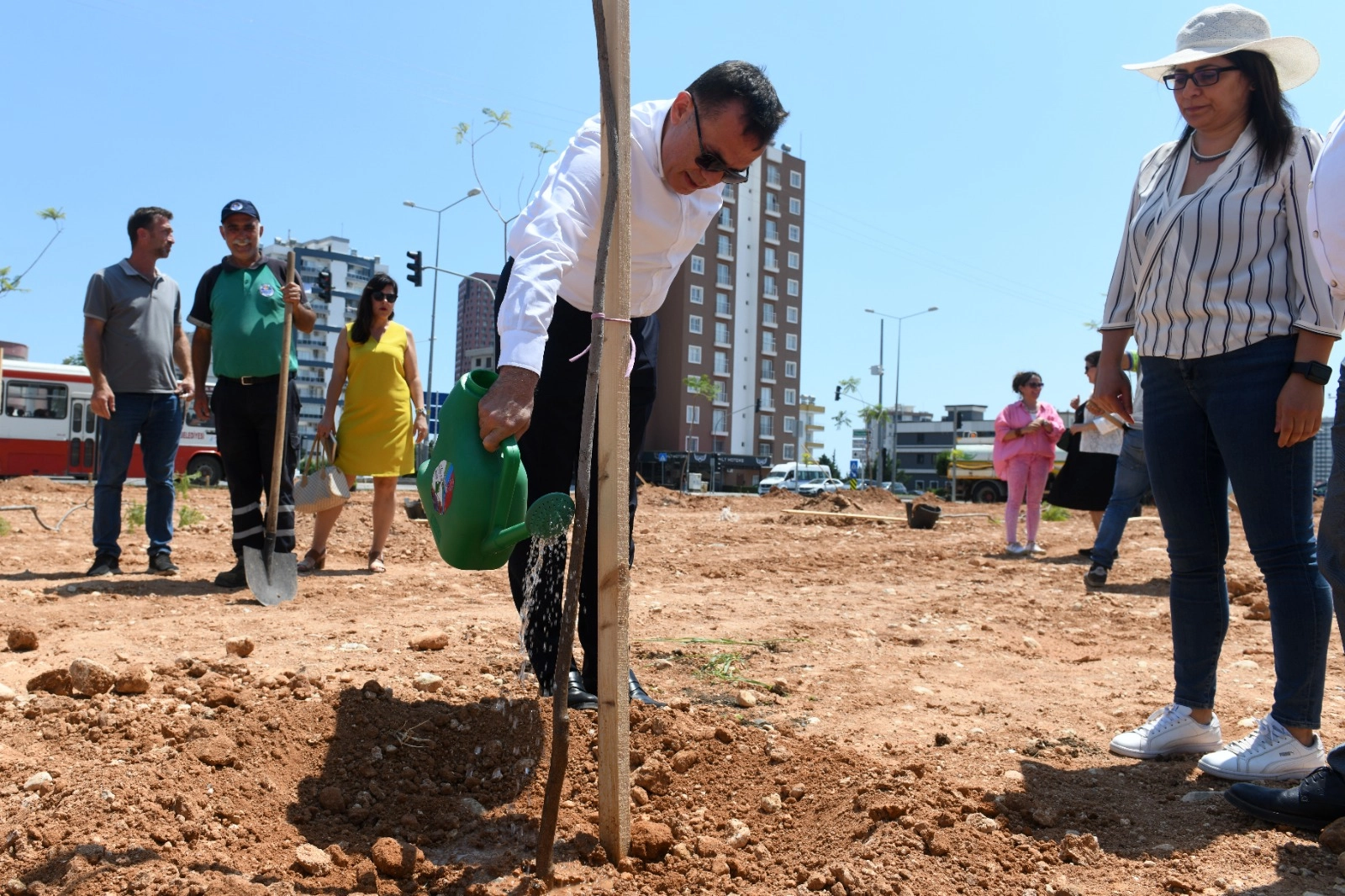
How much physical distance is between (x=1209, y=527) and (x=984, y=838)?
106 centimetres

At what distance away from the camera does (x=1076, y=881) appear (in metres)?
1.75

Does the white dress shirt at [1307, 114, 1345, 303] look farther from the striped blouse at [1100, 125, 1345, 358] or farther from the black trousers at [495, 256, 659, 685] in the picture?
the black trousers at [495, 256, 659, 685]

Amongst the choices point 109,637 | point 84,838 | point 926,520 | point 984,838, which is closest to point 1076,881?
point 984,838

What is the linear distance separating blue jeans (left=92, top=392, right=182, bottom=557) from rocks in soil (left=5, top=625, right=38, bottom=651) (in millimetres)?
2001

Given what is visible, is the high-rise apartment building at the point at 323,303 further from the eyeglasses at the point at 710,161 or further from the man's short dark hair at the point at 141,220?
the eyeglasses at the point at 710,161

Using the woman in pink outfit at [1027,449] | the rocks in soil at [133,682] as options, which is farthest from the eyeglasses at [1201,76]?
the woman in pink outfit at [1027,449]

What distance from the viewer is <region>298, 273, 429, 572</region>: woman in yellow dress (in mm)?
5398

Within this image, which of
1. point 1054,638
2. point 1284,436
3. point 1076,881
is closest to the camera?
point 1076,881

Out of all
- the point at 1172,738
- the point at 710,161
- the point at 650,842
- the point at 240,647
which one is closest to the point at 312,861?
the point at 650,842

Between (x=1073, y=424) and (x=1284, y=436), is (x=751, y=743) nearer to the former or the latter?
(x=1284, y=436)

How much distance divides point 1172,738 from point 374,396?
171 inches

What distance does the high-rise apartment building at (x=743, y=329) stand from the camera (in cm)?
6500

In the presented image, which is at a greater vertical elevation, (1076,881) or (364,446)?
(364,446)

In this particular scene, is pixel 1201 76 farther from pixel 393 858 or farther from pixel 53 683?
pixel 53 683
